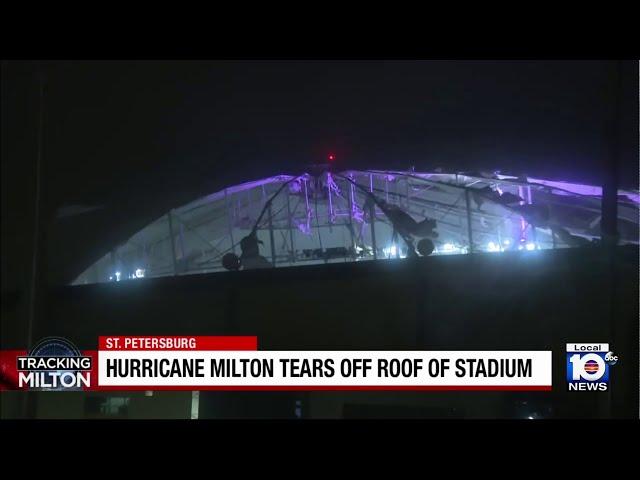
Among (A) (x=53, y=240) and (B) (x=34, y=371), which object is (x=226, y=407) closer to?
(B) (x=34, y=371)

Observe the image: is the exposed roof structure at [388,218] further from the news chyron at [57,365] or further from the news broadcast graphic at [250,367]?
the news chyron at [57,365]

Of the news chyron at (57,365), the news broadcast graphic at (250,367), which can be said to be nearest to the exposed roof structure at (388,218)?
the news broadcast graphic at (250,367)

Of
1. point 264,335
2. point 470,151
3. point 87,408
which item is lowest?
point 87,408

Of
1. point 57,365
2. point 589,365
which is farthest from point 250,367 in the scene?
point 589,365

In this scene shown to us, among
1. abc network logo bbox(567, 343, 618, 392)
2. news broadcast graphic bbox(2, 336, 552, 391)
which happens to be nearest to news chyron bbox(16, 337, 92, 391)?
news broadcast graphic bbox(2, 336, 552, 391)

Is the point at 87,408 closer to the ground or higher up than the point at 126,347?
closer to the ground

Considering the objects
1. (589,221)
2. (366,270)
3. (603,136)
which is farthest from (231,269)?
(603,136)
